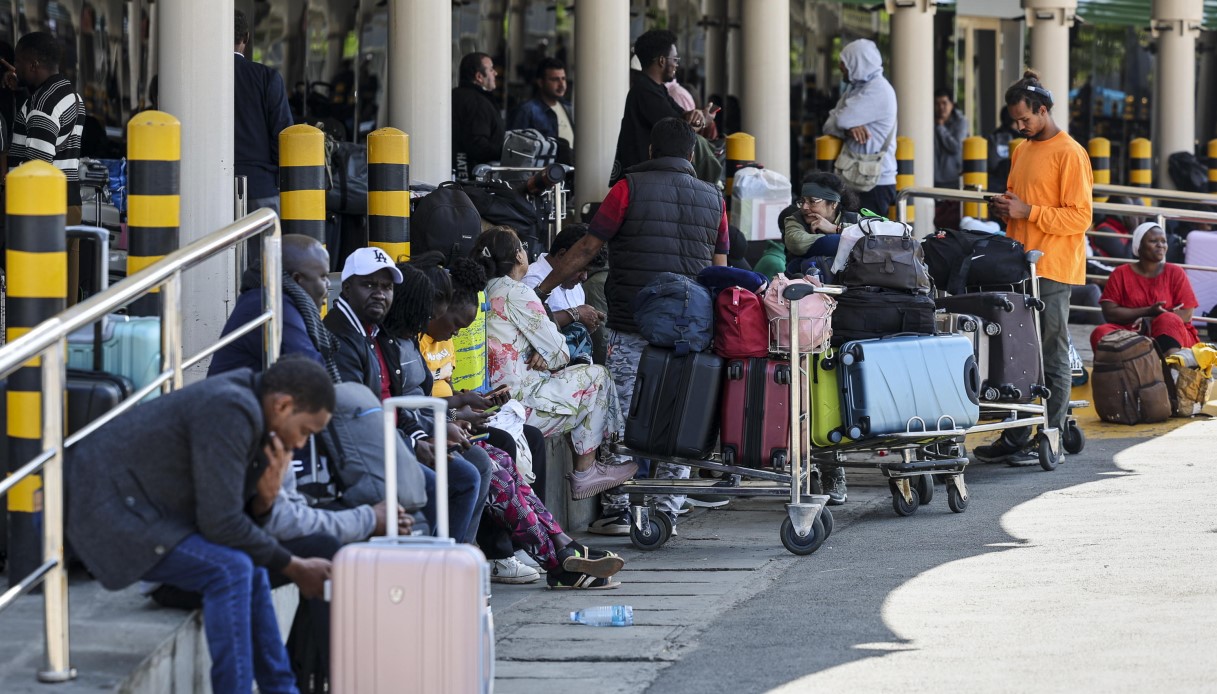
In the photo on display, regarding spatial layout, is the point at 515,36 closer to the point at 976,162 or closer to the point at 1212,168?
the point at 976,162

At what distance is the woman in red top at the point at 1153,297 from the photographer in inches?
479

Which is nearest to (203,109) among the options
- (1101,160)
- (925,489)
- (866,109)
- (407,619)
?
(925,489)

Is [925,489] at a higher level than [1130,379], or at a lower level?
lower

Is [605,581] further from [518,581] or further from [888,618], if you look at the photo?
[888,618]

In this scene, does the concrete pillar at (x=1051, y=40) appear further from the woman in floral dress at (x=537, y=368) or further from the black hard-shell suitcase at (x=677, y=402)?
the black hard-shell suitcase at (x=677, y=402)

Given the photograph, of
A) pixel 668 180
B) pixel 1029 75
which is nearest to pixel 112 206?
pixel 668 180

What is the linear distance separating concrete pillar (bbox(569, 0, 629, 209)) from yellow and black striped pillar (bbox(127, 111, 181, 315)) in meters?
6.84

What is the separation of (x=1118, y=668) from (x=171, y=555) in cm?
269

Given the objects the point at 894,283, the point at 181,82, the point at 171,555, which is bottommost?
the point at 171,555

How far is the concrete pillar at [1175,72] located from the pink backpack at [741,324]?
1503 cm

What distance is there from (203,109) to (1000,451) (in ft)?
15.2

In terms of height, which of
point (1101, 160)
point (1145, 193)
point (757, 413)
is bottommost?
point (757, 413)

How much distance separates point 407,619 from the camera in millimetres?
4910

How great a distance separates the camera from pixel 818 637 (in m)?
6.46
